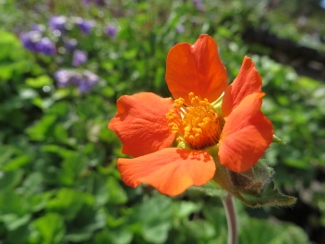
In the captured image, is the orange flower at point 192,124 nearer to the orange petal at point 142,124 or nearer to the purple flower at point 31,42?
the orange petal at point 142,124

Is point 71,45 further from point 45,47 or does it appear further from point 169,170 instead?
point 169,170

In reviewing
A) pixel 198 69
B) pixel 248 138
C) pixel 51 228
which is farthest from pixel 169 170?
pixel 51 228

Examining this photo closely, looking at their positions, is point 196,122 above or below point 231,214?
above

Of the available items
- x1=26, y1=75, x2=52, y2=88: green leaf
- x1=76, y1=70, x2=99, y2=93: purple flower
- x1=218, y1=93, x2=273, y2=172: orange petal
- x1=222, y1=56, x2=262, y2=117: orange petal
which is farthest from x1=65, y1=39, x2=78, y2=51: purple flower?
x1=218, y1=93, x2=273, y2=172: orange petal

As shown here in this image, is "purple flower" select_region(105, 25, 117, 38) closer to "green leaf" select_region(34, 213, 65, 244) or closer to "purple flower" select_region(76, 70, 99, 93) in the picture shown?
"purple flower" select_region(76, 70, 99, 93)

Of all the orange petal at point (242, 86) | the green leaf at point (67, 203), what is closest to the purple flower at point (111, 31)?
the green leaf at point (67, 203)

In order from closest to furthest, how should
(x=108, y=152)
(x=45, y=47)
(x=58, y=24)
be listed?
(x=108, y=152), (x=45, y=47), (x=58, y=24)
